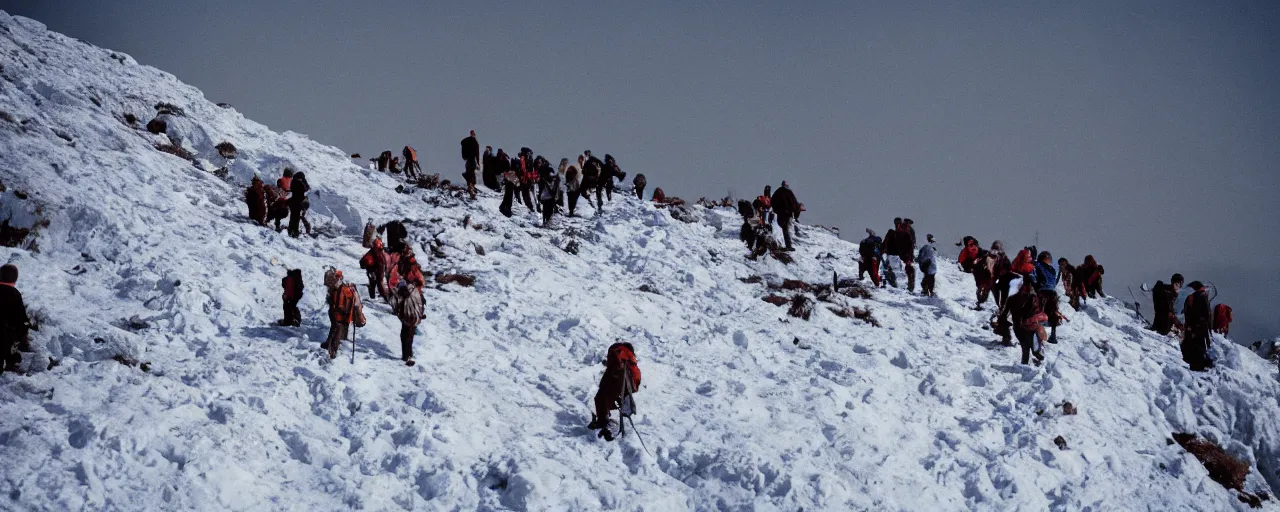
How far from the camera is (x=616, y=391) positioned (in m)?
10.6

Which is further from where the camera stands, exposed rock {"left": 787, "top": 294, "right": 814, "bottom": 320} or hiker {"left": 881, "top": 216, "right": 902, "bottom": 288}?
hiker {"left": 881, "top": 216, "right": 902, "bottom": 288}

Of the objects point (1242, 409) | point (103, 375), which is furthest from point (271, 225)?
point (1242, 409)

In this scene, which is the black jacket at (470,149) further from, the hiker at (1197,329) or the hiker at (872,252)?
the hiker at (1197,329)

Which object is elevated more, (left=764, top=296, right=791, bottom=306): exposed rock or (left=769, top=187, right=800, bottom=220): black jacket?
(left=769, top=187, right=800, bottom=220): black jacket

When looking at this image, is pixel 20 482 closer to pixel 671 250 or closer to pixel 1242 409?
pixel 671 250

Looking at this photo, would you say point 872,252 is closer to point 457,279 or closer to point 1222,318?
point 1222,318

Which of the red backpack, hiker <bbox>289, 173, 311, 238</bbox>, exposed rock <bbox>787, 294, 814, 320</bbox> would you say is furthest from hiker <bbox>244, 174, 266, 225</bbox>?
exposed rock <bbox>787, 294, 814, 320</bbox>

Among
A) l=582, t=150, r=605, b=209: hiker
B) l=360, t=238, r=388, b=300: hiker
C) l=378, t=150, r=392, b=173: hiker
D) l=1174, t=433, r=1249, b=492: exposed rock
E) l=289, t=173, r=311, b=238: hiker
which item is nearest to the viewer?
l=1174, t=433, r=1249, b=492: exposed rock

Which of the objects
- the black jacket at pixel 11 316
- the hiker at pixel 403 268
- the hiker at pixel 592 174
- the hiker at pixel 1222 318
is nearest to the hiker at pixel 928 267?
the hiker at pixel 1222 318

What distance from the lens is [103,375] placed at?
367 inches

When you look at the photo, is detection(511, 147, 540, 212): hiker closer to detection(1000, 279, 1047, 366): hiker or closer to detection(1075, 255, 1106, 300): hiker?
detection(1000, 279, 1047, 366): hiker

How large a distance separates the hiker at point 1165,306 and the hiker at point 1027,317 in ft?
16.6

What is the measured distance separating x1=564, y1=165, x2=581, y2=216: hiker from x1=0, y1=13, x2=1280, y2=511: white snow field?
337 cm

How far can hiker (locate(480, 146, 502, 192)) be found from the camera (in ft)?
84.2
